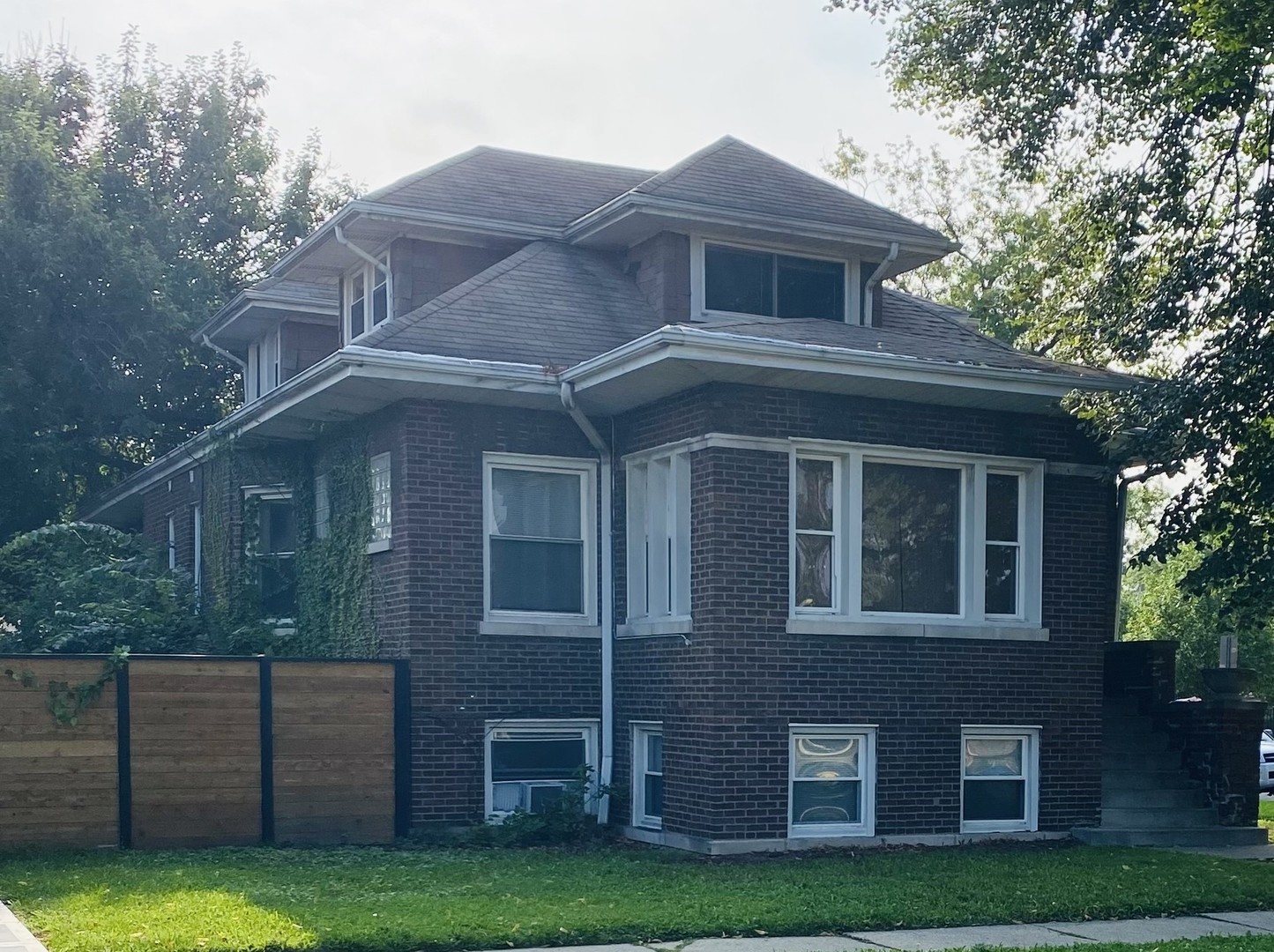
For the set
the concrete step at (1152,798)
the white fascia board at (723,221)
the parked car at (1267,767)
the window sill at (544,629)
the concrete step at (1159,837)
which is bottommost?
the parked car at (1267,767)

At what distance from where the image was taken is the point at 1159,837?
15.2 metres

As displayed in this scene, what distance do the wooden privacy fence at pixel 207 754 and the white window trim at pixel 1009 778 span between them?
5184 millimetres

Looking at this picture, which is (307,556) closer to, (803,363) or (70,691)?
(70,691)

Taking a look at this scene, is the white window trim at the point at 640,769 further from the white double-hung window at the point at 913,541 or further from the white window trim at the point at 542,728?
the white double-hung window at the point at 913,541

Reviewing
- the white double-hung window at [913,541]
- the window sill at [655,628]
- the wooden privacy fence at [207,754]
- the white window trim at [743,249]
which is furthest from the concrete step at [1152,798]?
the wooden privacy fence at [207,754]

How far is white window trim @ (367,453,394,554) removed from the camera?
15.0 metres

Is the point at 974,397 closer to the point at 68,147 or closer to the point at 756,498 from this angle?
the point at 756,498

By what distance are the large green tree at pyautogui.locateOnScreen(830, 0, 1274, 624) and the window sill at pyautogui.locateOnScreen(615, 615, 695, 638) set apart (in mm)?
4083

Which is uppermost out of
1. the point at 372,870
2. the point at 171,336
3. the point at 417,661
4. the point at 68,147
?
the point at 68,147

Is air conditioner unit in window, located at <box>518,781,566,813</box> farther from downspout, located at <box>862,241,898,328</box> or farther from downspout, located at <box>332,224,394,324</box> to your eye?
downspout, located at <box>862,241,898,328</box>

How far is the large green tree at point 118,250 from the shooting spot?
83.9 ft

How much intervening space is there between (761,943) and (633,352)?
5.48 meters

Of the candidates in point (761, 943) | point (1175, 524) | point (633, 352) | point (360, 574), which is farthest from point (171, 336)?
point (761, 943)

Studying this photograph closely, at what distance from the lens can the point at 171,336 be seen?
28.0 metres
